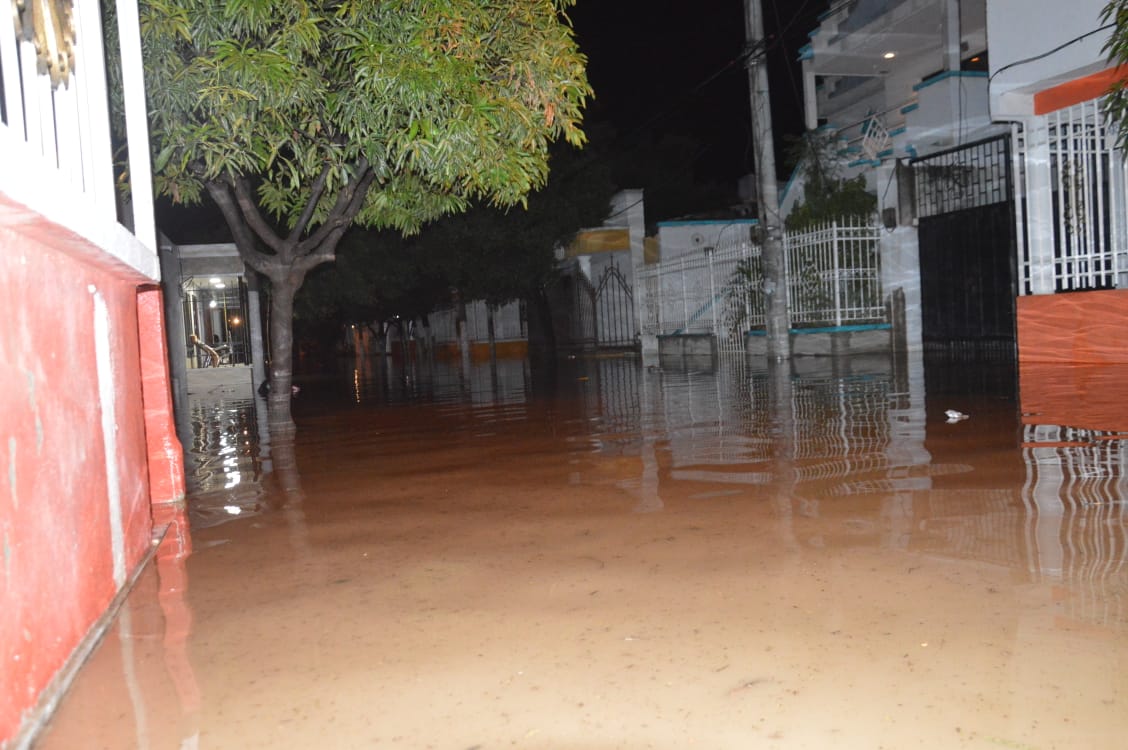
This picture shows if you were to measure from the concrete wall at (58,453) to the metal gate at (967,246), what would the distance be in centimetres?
1388

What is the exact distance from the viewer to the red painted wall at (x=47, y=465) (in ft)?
7.72

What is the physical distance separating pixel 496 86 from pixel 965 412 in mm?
5001

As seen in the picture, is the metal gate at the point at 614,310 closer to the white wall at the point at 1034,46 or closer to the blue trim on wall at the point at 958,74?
the blue trim on wall at the point at 958,74

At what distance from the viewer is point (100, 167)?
12.7 feet

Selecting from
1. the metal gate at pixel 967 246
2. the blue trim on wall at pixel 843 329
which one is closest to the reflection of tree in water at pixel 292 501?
the blue trim on wall at pixel 843 329

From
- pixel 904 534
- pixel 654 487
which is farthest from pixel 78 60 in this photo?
pixel 904 534

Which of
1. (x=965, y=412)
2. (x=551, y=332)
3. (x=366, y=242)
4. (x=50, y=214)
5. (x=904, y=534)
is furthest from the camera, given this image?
(x=551, y=332)

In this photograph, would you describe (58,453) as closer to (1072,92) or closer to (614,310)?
(1072,92)

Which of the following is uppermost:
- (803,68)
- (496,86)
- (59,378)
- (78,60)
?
(803,68)

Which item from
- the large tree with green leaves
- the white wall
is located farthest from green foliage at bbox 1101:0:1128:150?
the large tree with green leaves

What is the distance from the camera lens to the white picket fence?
57.6ft

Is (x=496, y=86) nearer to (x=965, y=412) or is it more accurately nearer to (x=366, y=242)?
(x=965, y=412)

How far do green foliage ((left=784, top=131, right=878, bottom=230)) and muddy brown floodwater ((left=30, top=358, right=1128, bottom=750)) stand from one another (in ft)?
42.0

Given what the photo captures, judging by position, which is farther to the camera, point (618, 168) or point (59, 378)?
point (618, 168)
